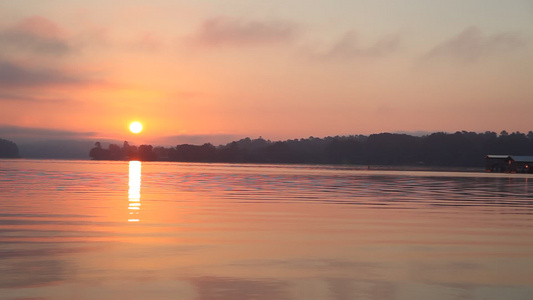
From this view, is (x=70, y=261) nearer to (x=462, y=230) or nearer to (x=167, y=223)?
(x=167, y=223)

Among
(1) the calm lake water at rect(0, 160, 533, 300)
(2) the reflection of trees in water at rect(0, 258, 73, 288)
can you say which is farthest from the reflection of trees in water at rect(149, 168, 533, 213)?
(2) the reflection of trees in water at rect(0, 258, 73, 288)

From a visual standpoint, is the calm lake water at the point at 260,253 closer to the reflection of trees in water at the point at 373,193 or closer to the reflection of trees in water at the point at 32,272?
the reflection of trees in water at the point at 32,272

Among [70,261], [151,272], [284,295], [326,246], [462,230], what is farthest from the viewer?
[462,230]

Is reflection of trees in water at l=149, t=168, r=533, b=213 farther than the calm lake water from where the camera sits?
Yes

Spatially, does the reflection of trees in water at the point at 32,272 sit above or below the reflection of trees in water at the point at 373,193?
below

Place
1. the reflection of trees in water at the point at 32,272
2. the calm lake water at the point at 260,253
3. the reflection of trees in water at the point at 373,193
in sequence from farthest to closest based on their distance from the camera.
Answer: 1. the reflection of trees in water at the point at 373,193
2. the reflection of trees in water at the point at 32,272
3. the calm lake water at the point at 260,253

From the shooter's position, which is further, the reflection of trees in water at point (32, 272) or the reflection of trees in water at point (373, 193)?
the reflection of trees in water at point (373, 193)

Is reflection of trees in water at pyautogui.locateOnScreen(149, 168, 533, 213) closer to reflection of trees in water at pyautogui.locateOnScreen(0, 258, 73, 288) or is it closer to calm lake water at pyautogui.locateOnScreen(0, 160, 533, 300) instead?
calm lake water at pyautogui.locateOnScreen(0, 160, 533, 300)

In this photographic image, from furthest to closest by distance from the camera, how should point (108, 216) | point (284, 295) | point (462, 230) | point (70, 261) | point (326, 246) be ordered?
1. point (108, 216)
2. point (462, 230)
3. point (326, 246)
4. point (70, 261)
5. point (284, 295)

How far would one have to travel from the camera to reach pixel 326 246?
16.3 meters

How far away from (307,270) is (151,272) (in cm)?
323

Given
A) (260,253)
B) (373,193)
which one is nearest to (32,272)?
(260,253)

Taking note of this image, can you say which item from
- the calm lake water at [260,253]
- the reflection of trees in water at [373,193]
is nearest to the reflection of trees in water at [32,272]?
the calm lake water at [260,253]

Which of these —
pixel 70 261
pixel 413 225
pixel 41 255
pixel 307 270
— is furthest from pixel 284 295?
pixel 413 225
